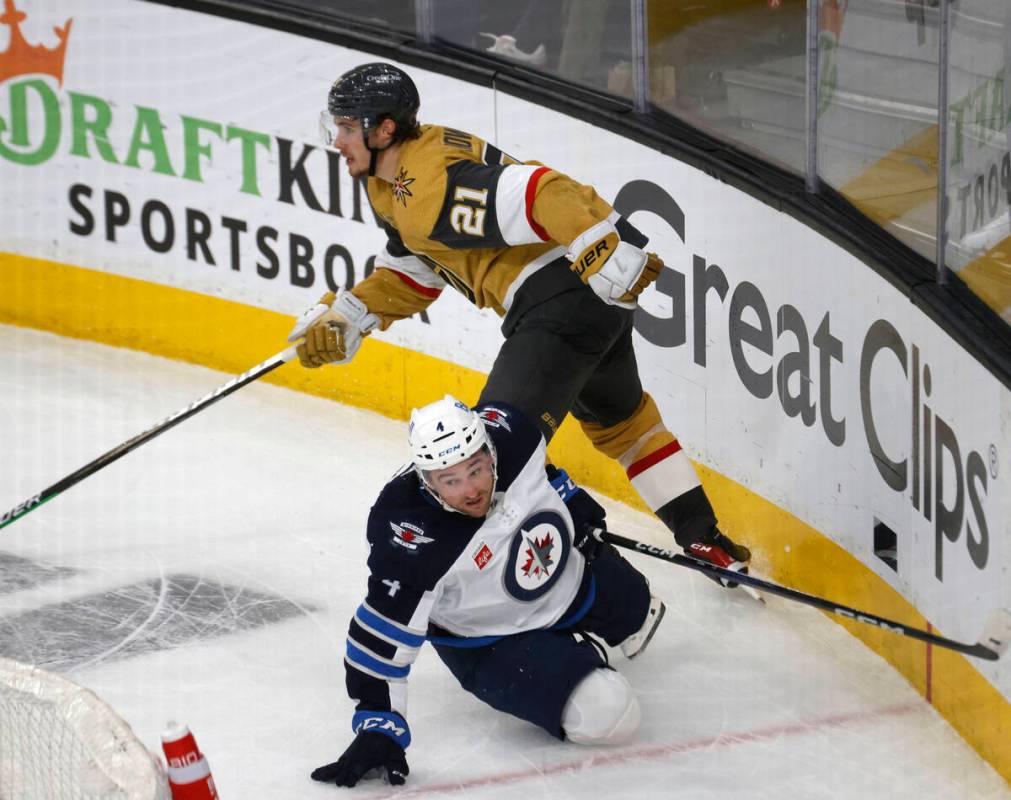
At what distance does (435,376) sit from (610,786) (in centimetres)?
198

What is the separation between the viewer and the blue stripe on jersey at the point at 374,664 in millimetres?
3400

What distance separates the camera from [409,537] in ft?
11.0

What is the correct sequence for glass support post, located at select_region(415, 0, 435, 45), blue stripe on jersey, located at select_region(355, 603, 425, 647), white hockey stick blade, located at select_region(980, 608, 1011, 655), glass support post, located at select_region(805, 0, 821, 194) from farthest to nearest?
glass support post, located at select_region(415, 0, 435, 45) → glass support post, located at select_region(805, 0, 821, 194) → blue stripe on jersey, located at select_region(355, 603, 425, 647) → white hockey stick blade, located at select_region(980, 608, 1011, 655)

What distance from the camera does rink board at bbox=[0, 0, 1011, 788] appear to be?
3.57 m

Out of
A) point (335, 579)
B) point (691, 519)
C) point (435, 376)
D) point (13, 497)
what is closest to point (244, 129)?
point (435, 376)

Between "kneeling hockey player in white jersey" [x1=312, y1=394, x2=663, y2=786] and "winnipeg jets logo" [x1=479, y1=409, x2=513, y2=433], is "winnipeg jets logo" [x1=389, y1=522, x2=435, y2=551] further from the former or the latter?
"winnipeg jets logo" [x1=479, y1=409, x2=513, y2=433]

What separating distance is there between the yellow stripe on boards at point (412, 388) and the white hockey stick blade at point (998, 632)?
227 millimetres

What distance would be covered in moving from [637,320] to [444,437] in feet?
4.66

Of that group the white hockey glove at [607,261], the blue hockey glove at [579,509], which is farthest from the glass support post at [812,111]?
the blue hockey glove at [579,509]

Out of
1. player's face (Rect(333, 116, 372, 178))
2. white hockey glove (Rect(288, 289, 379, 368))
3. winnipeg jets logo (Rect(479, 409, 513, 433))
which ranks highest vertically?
player's face (Rect(333, 116, 372, 178))

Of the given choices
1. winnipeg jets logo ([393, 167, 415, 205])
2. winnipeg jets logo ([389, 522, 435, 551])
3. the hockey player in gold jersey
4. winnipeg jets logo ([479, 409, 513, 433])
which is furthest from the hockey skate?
winnipeg jets logo ([393, 167, 415, 205])

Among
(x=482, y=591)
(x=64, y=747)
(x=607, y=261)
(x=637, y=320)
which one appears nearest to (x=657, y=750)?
(x=482, y=591)

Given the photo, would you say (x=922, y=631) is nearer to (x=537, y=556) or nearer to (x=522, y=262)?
(x=537, y=556)

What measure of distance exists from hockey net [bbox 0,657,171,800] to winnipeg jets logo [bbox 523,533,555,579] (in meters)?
1.17
